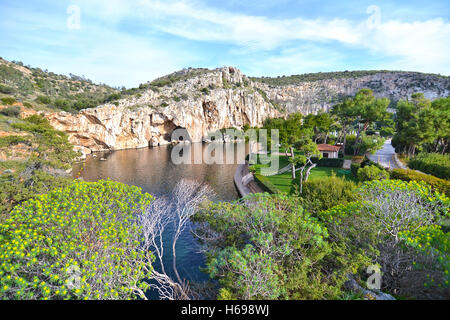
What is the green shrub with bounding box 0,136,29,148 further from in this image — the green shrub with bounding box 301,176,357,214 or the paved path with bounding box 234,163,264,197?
the green shrub with bounding box 301,176,357,214

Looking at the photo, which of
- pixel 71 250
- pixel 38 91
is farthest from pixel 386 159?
pixel 38 91

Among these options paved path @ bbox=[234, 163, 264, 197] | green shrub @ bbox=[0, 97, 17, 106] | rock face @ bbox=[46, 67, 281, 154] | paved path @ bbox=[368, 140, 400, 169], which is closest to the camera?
paved path @ bbox=[234, 163, 264, 197]

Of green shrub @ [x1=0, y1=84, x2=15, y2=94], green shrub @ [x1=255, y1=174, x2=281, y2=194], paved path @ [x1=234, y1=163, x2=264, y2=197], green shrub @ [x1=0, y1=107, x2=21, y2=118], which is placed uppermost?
green shrub @ [x1=0, y1=84, x2=15, y2=94]

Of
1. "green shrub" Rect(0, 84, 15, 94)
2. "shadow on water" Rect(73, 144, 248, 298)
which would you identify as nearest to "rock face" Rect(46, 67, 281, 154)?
"green shrub" Rect(0, 84, 15, 94)

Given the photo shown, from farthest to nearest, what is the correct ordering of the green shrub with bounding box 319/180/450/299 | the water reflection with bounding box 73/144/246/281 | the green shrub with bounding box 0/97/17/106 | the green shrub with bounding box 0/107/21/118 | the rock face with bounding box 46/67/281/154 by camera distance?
the rock face with bounding box 46/67/281/154, the green shrub with bounding box 0/97/17/106, the green shrub with bounding box 0/107/21/118, the water reflection with bounding box 73/144/246/281, the green shrub with bounding box 319/180/450/299

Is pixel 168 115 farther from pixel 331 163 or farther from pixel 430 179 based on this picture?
pixel 430 179

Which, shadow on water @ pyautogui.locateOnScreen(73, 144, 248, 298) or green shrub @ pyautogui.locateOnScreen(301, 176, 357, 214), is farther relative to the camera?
shadow on water @ pyautogui.locateOnScreen(73, 144, 248, 298)

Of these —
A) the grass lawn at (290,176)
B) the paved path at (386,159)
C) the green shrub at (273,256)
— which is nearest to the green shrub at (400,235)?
the green shrub at (273,256)

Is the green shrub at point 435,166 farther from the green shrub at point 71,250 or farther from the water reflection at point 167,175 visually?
the green shrub at point 71,250
